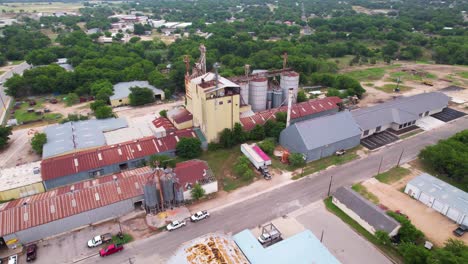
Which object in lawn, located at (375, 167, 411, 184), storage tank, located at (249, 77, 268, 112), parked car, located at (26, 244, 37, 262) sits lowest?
parked car, located at (26, 244, 37, 262)

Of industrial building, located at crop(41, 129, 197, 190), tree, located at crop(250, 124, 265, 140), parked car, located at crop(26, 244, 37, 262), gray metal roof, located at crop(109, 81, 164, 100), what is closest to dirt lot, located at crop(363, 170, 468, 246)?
tree, located at crop(250, 124, 265, 140)

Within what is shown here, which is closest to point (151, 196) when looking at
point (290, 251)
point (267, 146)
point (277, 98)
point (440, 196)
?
point (290, 251)

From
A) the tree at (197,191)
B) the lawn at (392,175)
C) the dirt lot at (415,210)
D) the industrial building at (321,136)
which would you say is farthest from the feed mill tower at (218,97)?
the lawn at (392,175)

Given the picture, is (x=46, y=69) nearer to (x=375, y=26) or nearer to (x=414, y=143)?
(x=414, y=143)

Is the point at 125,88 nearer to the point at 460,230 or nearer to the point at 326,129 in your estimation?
the point at 326,129

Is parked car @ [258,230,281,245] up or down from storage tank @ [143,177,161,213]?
down

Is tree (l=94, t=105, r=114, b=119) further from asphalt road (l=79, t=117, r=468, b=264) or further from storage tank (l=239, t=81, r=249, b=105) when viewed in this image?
asphalt road (l=79, t=117, r=468, b=264)

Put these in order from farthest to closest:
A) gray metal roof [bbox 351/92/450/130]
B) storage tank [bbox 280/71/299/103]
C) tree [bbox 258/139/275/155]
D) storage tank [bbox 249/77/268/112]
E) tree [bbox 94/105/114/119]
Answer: storage tank [bbox 280/71/299/103]
storage tank [bbox 249/77/268/112]
tree [bbox 94/105/114/119]
gray metal roof [bbox 351/92/450/130]
tree [bbox 258/139/275/155]

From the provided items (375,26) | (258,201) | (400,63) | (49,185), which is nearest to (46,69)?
(49,185)
